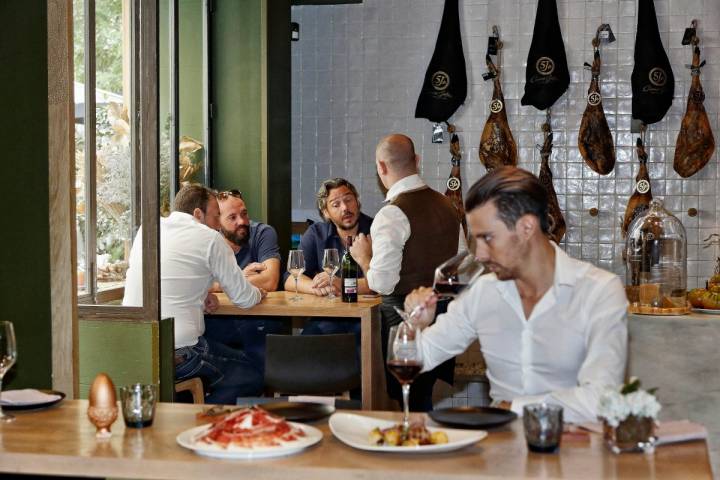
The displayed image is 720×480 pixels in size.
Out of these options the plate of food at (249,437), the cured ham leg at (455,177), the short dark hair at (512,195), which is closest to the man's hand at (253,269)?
the cured ham leg at (455,177)

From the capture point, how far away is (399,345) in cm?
212

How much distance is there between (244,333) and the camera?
17.3ft

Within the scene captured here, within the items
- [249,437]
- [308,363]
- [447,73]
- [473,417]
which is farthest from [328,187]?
[249,437]

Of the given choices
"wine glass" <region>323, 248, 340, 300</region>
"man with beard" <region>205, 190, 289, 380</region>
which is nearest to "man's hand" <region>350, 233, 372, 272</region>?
"wine glass" <region>323, 248, 340, 300</region>

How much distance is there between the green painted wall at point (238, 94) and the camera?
254 inches

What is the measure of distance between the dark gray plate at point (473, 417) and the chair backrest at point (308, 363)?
1.65 metres

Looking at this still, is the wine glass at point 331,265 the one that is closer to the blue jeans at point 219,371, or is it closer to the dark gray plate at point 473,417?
the blue jeans at point 219,371

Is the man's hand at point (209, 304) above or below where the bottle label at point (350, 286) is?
below

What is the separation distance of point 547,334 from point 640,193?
3.99 metres

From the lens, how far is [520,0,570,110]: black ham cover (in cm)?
629

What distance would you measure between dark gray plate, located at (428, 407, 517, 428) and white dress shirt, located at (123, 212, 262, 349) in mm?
2324

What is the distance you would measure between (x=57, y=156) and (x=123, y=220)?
77cm

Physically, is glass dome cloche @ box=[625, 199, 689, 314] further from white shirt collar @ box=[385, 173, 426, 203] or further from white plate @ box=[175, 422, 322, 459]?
white plate @ box=[175, 422, 322, 459]

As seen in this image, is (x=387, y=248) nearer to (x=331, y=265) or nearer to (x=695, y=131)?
(x=331, y=265)
